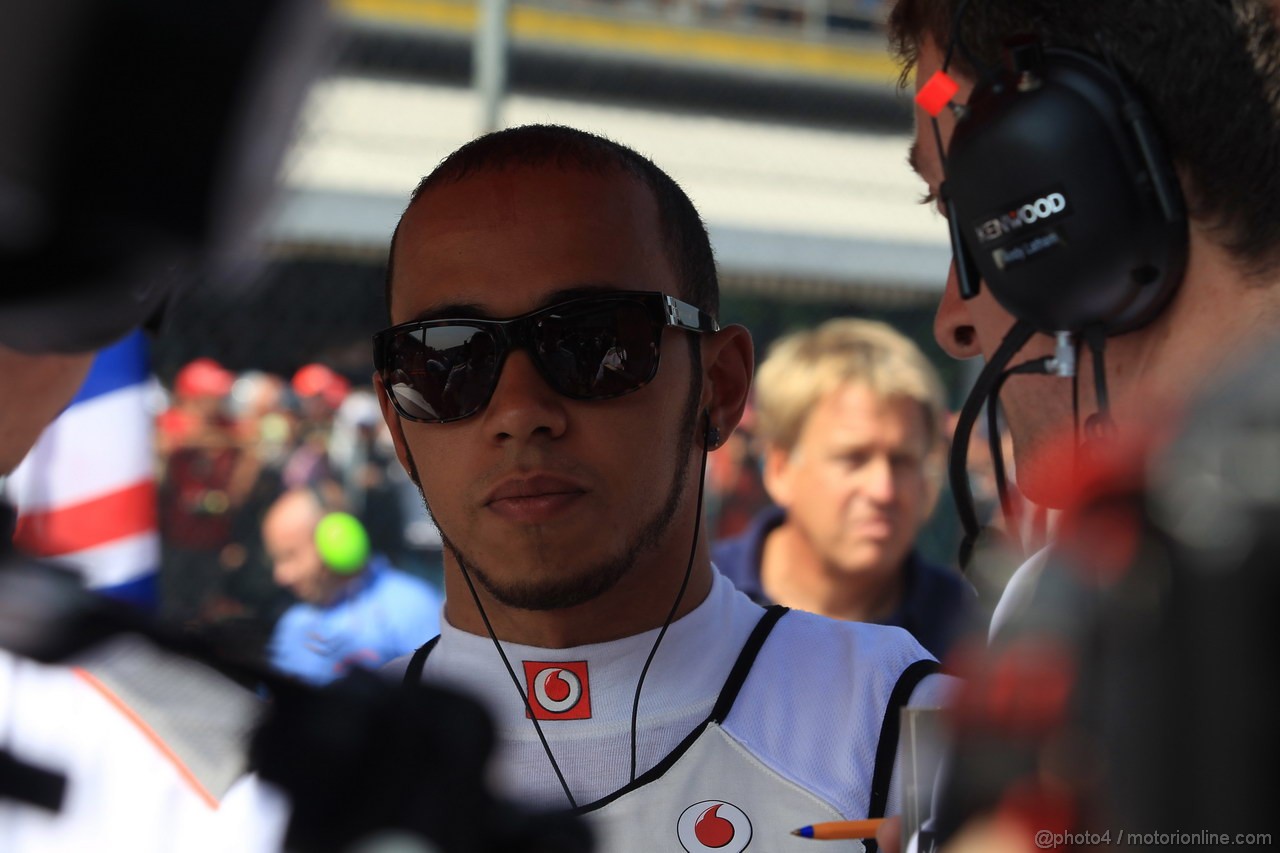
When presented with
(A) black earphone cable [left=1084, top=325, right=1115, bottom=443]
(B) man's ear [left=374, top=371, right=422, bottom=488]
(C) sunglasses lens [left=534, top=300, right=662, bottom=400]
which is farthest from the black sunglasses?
(A) black earphone cable [left=1084, top=325, right=1115, bottom=443]

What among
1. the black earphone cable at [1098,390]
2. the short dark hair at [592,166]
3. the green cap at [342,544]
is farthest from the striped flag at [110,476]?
the black earphone cable at [1098,390]

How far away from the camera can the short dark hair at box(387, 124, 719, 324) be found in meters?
1.81

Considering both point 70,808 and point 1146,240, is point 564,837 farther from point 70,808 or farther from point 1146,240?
point 1146,240

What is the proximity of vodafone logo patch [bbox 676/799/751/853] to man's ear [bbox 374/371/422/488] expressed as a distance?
561mm

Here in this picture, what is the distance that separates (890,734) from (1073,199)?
666mm

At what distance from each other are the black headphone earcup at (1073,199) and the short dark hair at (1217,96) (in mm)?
30

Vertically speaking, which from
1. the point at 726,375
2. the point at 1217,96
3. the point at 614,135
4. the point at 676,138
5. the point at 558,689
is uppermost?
the point at 676,138

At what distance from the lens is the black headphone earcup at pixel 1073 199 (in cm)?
125

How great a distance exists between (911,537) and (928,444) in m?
0.26

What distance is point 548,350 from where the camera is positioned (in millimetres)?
1654

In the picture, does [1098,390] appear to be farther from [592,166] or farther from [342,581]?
[342,581]

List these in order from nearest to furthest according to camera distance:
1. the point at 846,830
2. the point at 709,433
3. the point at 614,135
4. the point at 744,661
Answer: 1. the point at 846,830
2. the point at 744,661
3. the point at 709,433
4. the point at 614,135

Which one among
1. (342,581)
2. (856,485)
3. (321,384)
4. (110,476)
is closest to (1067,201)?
(856,485)

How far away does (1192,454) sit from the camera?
0.45 meters
